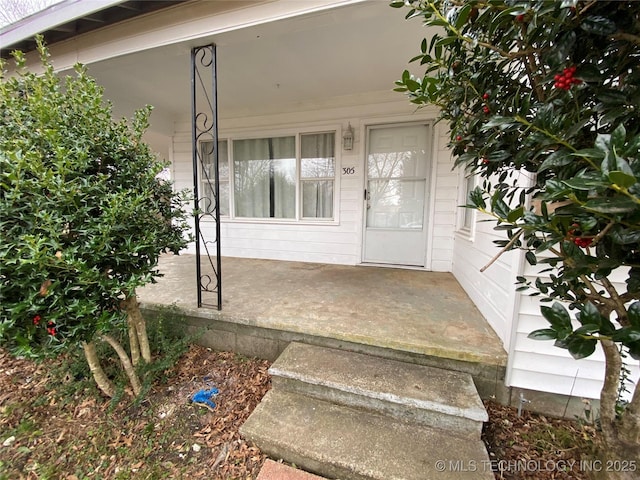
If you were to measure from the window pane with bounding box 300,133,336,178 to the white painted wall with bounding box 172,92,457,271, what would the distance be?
0.48 ft

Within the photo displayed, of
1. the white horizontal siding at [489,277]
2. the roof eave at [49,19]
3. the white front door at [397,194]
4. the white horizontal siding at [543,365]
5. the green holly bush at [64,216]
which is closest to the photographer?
the green holly bush at [64,216]

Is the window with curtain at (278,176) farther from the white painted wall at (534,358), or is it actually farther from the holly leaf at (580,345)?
the holly leaf at (580,345)

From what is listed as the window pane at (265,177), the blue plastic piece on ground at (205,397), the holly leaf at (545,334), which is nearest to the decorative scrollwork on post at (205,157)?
the window pane at (265,177)

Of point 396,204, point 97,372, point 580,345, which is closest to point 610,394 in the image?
point 580,345

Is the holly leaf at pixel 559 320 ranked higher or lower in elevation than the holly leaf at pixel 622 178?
lower

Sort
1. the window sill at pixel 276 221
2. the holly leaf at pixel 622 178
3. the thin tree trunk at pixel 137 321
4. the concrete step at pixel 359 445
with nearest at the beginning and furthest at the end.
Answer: the holly leaf at pixel 622 178
the concrete step at pixel 359 445
the thin tree trunk at pixel 137 321
the window sill at pixel 276 221

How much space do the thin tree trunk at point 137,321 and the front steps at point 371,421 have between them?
0.97 m

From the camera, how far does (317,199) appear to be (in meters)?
3.99

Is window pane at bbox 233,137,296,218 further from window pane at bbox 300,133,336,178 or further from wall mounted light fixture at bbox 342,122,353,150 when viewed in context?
wall mounted light fixture at bbox 342,122,353,150

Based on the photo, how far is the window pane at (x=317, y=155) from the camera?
3836 millimetres

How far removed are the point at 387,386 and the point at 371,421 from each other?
0.19 m

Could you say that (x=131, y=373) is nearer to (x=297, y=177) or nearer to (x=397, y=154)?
(x=297, y=177)

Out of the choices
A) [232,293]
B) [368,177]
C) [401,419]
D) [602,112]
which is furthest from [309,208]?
[602,112]

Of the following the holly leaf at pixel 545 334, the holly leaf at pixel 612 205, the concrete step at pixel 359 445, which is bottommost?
the concrete step at pixel 359 445
